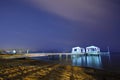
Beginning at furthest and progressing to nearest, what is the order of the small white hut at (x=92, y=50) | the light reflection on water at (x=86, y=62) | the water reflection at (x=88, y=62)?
1. the small white hut at (x=92, y=50)
2. the water reflection at (x=88, y=62)
3. the light reflection on water at (x=86, y=62)

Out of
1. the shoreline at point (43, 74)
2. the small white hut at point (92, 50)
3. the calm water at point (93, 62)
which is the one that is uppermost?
the small white hut at point (92, 50)

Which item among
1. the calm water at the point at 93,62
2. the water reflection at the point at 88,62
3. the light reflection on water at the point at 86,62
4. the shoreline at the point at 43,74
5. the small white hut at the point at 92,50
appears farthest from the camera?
→ the small white hut at the point at 92,50

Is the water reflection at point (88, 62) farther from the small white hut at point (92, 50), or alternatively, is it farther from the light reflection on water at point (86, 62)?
the small white hut at point (92, 50)

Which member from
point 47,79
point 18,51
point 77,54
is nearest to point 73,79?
point 47,79

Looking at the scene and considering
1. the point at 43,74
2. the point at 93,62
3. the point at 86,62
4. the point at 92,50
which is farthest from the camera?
the point at 92,50

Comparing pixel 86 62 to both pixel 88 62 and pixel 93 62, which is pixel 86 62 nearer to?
pixel 88 62

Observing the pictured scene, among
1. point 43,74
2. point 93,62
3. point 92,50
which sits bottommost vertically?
point 93,62

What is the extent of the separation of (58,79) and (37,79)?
128 centimetres

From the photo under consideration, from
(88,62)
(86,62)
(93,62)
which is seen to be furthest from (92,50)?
(86,62)

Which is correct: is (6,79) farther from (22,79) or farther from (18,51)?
(18,51)

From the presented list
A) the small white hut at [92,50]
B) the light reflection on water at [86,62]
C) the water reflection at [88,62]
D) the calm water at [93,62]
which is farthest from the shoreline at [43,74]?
the small white hut at [92,50]

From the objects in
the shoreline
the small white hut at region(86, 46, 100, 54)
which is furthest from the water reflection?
the small white hut at region(86, 46, 100, 54)

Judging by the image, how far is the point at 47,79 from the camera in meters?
7.92

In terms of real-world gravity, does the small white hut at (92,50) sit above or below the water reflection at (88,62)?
above
